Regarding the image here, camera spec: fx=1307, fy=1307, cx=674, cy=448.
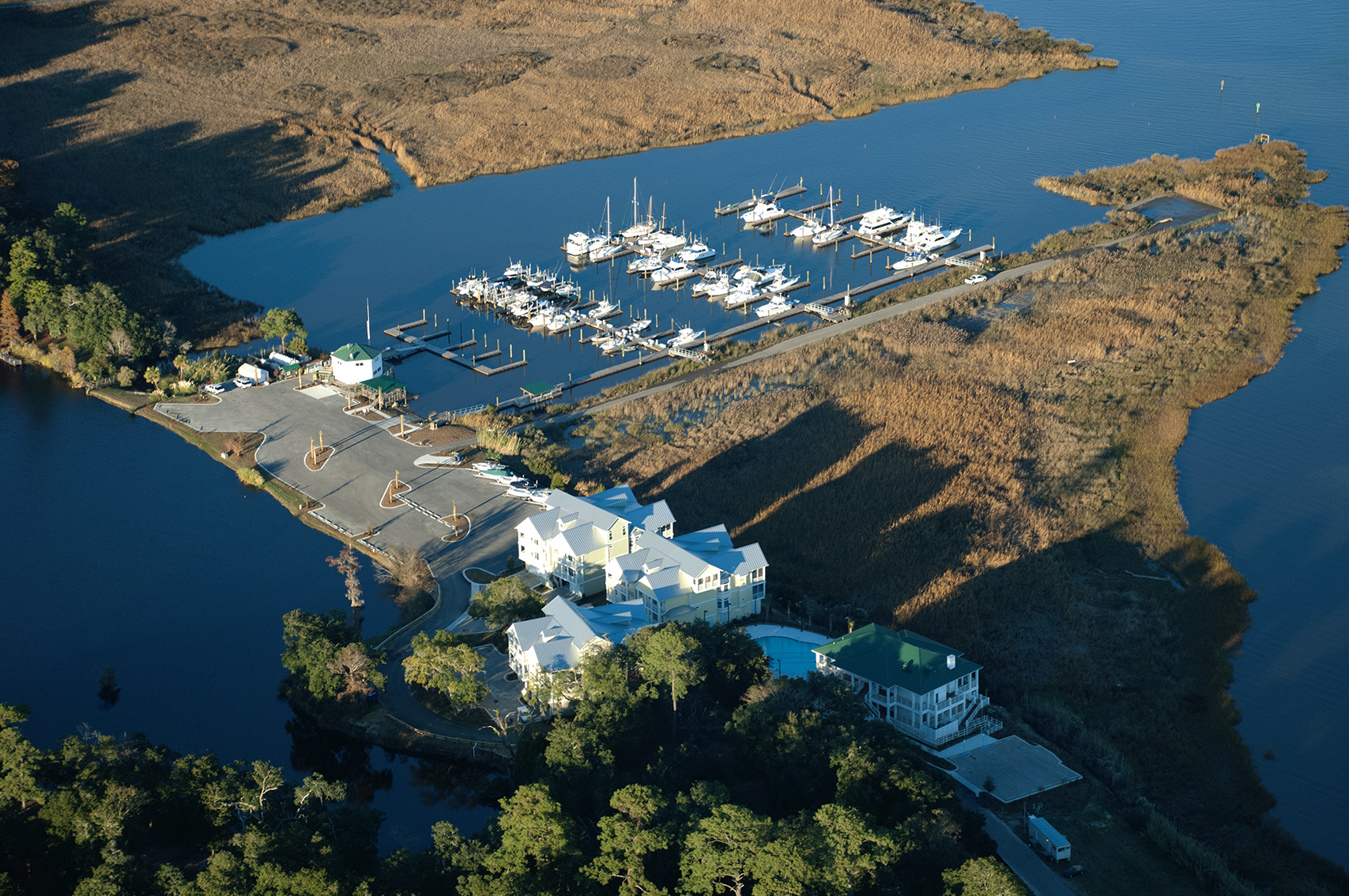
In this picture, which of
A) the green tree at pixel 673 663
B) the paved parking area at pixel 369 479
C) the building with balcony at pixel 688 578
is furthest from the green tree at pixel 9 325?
the green tree at pixel 673 663

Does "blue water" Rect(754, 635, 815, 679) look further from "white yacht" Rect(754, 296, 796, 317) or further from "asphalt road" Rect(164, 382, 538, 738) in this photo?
"white yacht" Rect(754, 296, 796, 317)

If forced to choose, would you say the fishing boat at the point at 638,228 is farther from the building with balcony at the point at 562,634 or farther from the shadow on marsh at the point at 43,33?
the shadow on marsh at the point at 43,33

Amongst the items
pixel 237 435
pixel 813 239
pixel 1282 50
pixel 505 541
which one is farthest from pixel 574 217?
pixel 1282 50

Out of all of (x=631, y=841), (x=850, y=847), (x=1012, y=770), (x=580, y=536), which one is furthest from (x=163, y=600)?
(x=1012, y=770)

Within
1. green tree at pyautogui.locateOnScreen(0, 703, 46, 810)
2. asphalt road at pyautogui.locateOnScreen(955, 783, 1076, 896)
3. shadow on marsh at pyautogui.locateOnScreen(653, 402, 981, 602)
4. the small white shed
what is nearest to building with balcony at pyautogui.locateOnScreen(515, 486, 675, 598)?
shadow on marsh at pyautogui.locateOnScreen(653, 402, 981, 602)

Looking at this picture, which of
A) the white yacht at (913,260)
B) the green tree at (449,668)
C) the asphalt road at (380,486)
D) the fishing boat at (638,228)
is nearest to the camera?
the green tree at (449,668)

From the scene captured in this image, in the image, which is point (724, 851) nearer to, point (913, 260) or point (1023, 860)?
point (1023, 860)

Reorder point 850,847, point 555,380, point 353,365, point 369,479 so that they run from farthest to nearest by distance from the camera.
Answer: point 555,380
point 353,365
point 369,479
point 850,847
